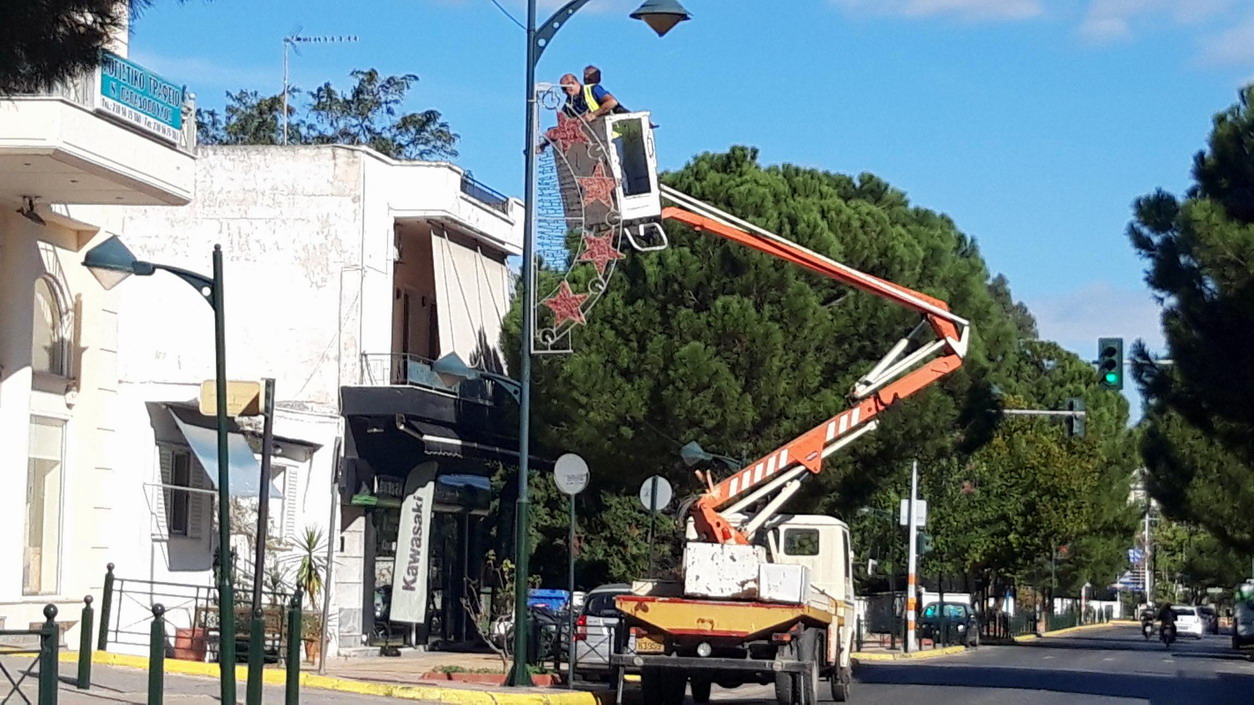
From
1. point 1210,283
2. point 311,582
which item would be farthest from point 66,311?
point 1210,283

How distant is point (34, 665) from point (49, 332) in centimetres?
997

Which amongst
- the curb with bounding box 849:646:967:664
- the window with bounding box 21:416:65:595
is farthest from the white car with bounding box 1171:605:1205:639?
the window with bounding box 21:416:65:595

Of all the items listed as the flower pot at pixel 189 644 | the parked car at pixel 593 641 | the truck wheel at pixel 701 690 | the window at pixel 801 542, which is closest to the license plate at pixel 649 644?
the truck wheel at pixel 701 690

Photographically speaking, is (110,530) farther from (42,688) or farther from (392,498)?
(42,688)

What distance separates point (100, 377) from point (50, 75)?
49.5 feet

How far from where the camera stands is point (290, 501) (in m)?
29.6

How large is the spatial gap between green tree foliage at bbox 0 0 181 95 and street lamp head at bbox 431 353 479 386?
22.0 meters

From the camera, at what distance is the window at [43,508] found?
74.6ft

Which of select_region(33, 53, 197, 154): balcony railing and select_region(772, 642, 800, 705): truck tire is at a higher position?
select_region(33, 53, 197, 154): balcony railing

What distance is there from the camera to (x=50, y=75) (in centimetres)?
983

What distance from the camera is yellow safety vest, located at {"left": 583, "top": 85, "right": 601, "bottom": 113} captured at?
74.5ft

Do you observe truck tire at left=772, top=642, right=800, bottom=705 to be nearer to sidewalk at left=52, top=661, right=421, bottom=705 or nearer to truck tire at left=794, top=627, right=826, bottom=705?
truck tire at left=794, top=627, right=826, bottom=705

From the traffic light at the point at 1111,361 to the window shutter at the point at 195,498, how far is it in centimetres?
1547

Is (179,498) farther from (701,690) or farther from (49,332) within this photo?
(701,690)
